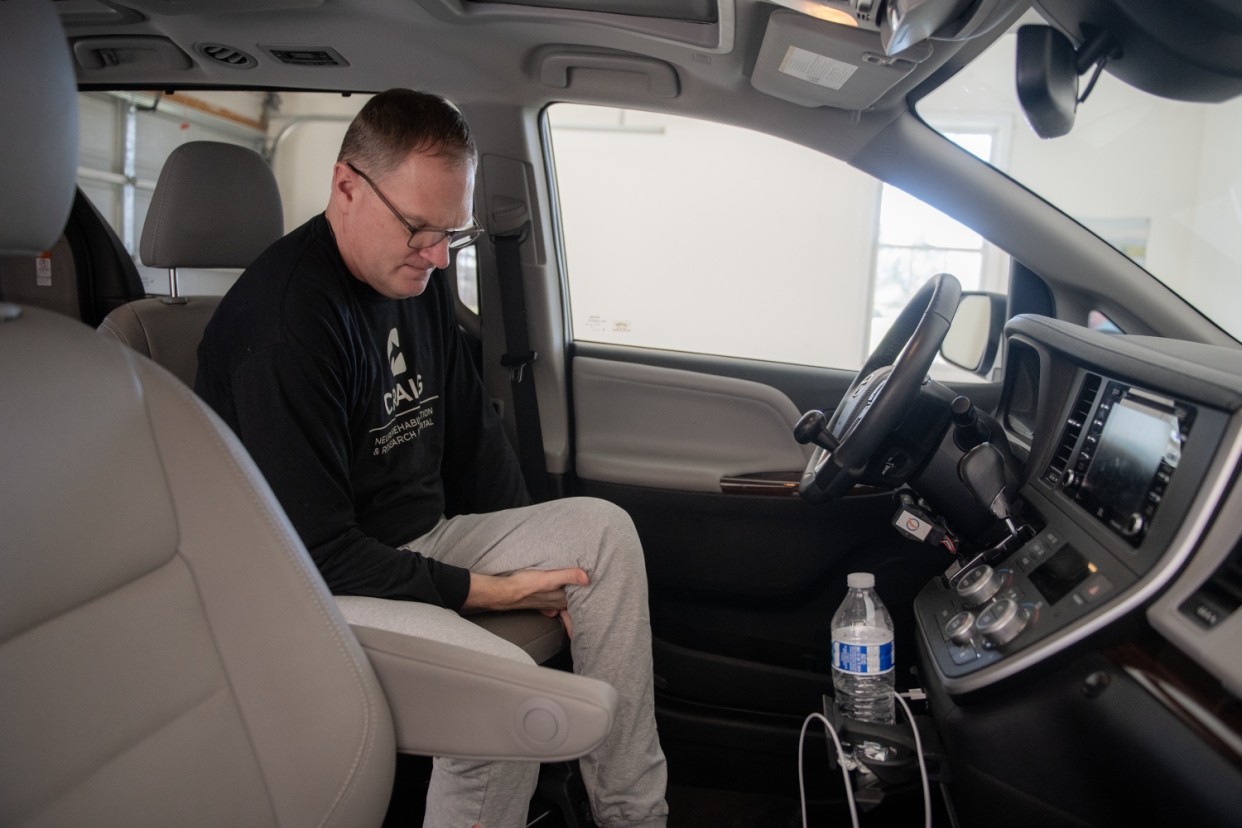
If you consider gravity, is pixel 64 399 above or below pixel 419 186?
below

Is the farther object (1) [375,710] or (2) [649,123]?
(2) [649,123]

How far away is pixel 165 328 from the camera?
1788 mm

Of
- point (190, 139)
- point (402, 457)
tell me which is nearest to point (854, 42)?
point (402, 457)

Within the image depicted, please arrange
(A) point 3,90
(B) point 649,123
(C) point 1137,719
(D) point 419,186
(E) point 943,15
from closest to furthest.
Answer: (A) point 3,90 < (C) point 1137,719 < (E) point 943,15 < (D) point 419,186 < (B) point 649,123

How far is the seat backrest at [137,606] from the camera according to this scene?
2.31 feet

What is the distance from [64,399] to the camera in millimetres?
747

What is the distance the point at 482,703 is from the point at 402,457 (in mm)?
718

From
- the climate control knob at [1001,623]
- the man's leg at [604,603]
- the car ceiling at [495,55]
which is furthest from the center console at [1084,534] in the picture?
the car ceiling at [495,55]

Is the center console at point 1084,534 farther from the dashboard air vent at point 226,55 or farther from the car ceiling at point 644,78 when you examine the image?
the dashboard air vent at point 226,55

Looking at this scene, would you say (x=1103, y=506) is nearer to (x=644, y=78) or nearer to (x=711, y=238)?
(x=644, y=78)

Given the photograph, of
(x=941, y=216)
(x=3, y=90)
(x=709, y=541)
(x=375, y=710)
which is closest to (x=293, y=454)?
(x=375, y=710)

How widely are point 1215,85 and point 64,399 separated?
1.45m

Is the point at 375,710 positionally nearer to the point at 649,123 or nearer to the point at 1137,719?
the point at 1137,719

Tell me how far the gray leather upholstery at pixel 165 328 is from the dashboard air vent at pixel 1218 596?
176 centimetres
